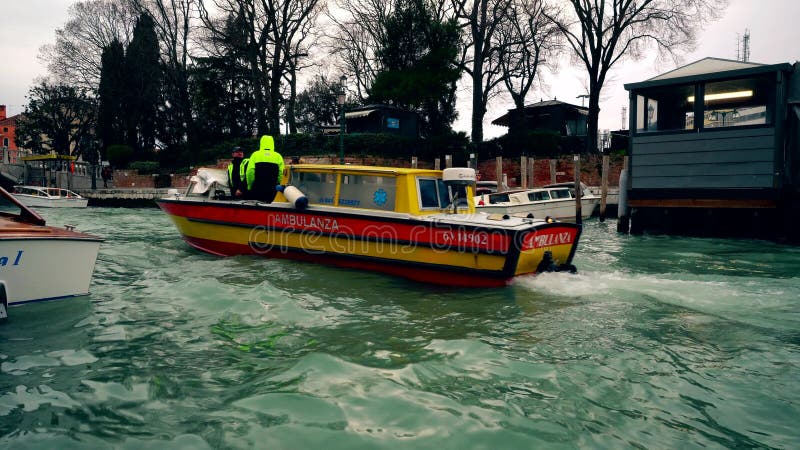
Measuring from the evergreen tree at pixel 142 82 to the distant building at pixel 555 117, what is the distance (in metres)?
26.1

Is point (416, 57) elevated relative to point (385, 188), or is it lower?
elevated

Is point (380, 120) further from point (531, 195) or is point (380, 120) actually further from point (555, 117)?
point (531, 195)

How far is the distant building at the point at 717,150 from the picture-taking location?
1241cm

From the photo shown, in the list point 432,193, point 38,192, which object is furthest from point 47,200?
point 432,193

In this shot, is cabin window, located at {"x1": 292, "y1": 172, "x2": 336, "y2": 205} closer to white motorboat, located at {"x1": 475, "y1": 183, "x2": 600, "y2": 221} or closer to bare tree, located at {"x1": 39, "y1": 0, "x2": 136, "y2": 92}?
white motorboat, located at {"x1": 475, "y1": 183, "x2": 600, "y2": 221}

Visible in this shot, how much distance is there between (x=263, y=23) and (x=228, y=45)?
325 cm

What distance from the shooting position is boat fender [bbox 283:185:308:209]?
841 centimetres

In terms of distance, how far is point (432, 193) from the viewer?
8.20 meters

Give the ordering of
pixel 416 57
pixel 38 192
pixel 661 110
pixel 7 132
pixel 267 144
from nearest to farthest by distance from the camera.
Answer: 1. pixel 267 144
2. pixel 661 110
3. pixel 38 192
4. pixel 416 57
5. pixel 7 132

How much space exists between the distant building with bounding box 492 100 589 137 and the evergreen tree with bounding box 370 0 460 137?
8.71 m

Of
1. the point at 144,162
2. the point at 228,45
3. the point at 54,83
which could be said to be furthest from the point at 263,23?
the point at 54,83

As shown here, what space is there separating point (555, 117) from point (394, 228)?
1258 inches

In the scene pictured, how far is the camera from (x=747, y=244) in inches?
486

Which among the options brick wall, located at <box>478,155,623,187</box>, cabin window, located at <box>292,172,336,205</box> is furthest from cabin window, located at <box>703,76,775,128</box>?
brick wall, located at <box>478,155,623,187</box>
